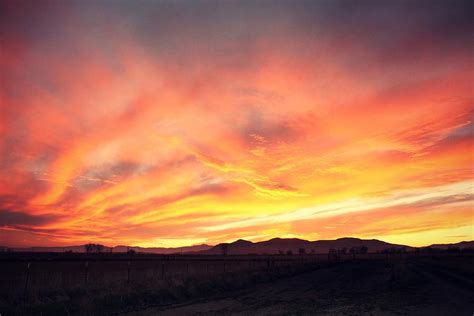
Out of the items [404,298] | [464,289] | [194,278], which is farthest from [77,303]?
[464,289]

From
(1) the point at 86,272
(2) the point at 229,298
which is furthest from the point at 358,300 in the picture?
(1) the point at 86,272

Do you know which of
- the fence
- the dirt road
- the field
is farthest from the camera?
the fence

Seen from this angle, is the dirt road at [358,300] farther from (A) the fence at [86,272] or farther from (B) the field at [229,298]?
(A) the fence at [86,272]

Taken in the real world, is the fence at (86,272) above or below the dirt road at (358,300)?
above

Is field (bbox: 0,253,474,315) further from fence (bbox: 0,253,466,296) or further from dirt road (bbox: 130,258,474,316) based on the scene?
fence (bbox: 0,253,466,296)

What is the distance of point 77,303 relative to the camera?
76.5 ft

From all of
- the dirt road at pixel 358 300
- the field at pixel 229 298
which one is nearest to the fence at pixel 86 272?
the field at pixel 229 298

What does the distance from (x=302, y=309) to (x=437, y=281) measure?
47.0 feet

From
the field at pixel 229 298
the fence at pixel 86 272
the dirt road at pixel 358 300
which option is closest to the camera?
the dirt road at pixel 358 300

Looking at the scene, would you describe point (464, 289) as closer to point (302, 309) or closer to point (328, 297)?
point (328, 297)

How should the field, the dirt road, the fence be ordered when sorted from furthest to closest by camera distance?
the fence < the field < the dirt road

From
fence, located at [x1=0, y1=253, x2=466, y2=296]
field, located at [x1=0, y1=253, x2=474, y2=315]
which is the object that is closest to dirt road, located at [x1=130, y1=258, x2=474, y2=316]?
field, located at [x1=0, y1=253, x2=474, y2=315]

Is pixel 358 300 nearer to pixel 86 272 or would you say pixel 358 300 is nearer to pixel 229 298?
pixel 229 298

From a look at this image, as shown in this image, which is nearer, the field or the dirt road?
the dirt road
